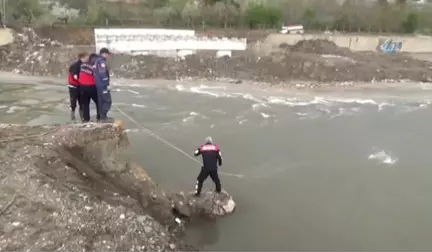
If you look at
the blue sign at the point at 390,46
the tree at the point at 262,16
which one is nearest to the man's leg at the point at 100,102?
the blue sign at the point at 390,46

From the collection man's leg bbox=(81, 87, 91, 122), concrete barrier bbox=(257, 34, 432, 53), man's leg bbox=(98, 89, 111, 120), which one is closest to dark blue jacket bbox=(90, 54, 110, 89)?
man's leg bbox=(98, 89, 111, 120)

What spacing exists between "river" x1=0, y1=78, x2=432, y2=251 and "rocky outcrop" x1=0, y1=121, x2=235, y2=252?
121 centimetres

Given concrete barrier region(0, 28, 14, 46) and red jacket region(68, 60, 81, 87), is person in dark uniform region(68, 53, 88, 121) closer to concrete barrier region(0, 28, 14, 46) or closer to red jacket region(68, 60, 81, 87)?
red jacket region(68, 60, 81, 87)

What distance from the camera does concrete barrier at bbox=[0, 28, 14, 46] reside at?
33.3 metres

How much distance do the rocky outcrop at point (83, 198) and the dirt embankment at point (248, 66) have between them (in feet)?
64.1

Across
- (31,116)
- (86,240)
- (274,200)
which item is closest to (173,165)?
(274,200)

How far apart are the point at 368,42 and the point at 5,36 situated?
87.5 ft

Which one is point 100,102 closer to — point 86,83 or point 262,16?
point 86,83

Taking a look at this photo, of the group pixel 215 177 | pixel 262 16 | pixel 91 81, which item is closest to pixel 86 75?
pixel 91 81

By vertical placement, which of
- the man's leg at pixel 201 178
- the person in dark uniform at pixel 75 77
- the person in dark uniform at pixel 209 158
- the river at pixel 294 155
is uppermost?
the person in dark uniform at pixel 75 77

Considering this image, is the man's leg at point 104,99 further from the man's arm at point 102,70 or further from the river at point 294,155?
the river at point 294,155

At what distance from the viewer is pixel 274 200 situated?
12.3 metres

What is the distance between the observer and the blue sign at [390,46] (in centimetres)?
3569

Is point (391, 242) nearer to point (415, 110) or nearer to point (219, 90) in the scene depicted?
point (415, 110)
